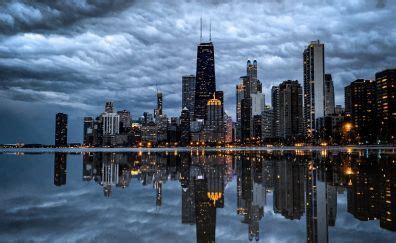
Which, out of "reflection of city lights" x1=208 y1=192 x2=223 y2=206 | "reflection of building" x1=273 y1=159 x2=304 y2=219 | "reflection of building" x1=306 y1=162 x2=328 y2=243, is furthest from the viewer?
"reflection of city lights" x1=208 y1=192 x2=223 y2=206

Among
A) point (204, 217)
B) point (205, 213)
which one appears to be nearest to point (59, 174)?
point (205, 213)

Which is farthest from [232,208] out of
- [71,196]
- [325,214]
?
[71,196]

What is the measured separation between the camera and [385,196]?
19047 mm

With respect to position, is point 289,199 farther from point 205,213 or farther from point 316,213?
point 205,213

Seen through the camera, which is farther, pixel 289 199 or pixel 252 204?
pixel 289 199

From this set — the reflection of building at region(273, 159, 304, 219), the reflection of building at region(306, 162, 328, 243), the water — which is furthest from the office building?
the reflection of building at region(306, 162, 328, 243)

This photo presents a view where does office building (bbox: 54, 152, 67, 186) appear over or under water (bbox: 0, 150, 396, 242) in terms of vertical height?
under

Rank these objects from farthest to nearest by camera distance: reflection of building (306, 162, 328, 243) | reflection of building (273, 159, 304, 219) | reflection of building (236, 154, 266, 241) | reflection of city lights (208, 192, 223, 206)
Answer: reflection of city lights (208, 192, 223, 206)
reflection of building (273, 159, 304, 219)
reflection of building (236, 154, 266, 241)
reflection of building (306, 162, 328, 243)

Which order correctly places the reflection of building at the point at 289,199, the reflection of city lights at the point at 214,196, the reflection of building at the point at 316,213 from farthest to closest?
the reflection of city lights at the point at 214,196, the reflection of building at the point at 289,199, the reflection of building at the point at 316,213

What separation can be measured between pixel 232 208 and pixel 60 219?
7.05 m

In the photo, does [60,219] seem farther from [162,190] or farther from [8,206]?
[162,190]

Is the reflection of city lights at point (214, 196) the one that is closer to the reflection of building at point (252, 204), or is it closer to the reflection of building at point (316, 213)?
the reflection of building at point (252, 204)

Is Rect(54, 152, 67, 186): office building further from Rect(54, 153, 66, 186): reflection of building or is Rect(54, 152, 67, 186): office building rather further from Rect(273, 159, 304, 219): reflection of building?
Rect(273, 159, 304, 219): reflection of building

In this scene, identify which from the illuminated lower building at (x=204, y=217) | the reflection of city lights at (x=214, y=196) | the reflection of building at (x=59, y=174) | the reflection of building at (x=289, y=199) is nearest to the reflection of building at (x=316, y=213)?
the reflection of building at (x=289, y=199)
